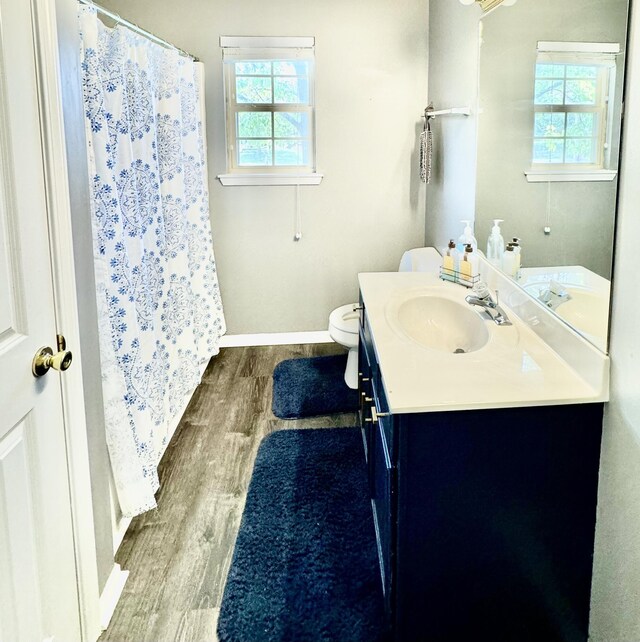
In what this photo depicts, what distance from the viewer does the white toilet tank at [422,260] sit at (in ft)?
10.6

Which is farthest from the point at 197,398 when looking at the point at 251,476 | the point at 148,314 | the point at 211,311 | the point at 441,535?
the point at 441,535

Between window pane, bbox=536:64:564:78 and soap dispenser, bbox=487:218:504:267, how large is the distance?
1.83 feet

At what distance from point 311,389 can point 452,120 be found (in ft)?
5.28

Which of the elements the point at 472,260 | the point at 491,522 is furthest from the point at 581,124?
the point at 491,522

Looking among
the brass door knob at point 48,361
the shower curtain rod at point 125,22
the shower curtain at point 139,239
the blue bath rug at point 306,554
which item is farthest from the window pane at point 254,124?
the brass door knob at point 48,361

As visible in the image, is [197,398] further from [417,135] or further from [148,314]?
[417,135]

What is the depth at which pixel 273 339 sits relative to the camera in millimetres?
4105

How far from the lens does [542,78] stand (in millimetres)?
1921

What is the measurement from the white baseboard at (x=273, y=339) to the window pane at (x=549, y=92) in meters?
2.40

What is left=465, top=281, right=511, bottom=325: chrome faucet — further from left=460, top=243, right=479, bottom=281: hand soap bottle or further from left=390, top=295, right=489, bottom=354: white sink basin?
left=460, top=243, right=479, bottom=281: hand soap bottle

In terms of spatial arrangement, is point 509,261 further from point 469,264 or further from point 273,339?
point 273,339

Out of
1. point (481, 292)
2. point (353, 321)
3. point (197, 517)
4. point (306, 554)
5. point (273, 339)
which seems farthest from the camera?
point (273, 339)

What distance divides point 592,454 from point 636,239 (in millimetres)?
536

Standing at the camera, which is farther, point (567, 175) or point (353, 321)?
point (353, 321)
